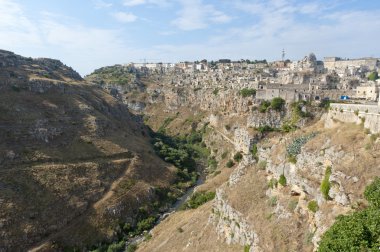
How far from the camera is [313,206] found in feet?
87.7

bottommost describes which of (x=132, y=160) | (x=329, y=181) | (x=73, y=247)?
(x=73, y=247)

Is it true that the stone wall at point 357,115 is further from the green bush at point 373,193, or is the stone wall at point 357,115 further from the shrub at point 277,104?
the shrub at point 277,104

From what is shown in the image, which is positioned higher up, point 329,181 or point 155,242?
point 329,181

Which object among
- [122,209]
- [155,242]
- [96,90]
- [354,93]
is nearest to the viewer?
[155,242]

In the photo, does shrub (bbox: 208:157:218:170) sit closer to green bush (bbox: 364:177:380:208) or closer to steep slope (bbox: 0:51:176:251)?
steep slope (bbox: 0:51:176:251)

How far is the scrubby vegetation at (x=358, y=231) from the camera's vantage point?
19156 millimetres

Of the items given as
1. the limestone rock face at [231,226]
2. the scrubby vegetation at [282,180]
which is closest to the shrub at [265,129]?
the limestone rock face at [231,226]

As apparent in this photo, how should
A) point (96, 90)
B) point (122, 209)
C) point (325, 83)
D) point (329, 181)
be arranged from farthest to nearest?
point (96, 90) → point (325, 83) → point (122, 209) → point (329, 181)

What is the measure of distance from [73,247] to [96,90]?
69.9 meters

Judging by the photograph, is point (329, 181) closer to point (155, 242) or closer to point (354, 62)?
point (155, 242)

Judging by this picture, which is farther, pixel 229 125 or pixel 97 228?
pixel 229 125

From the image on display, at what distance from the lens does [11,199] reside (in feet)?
173

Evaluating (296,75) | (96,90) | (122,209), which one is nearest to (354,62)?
(296,75)

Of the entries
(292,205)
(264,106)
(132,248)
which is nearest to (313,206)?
(292,205)
